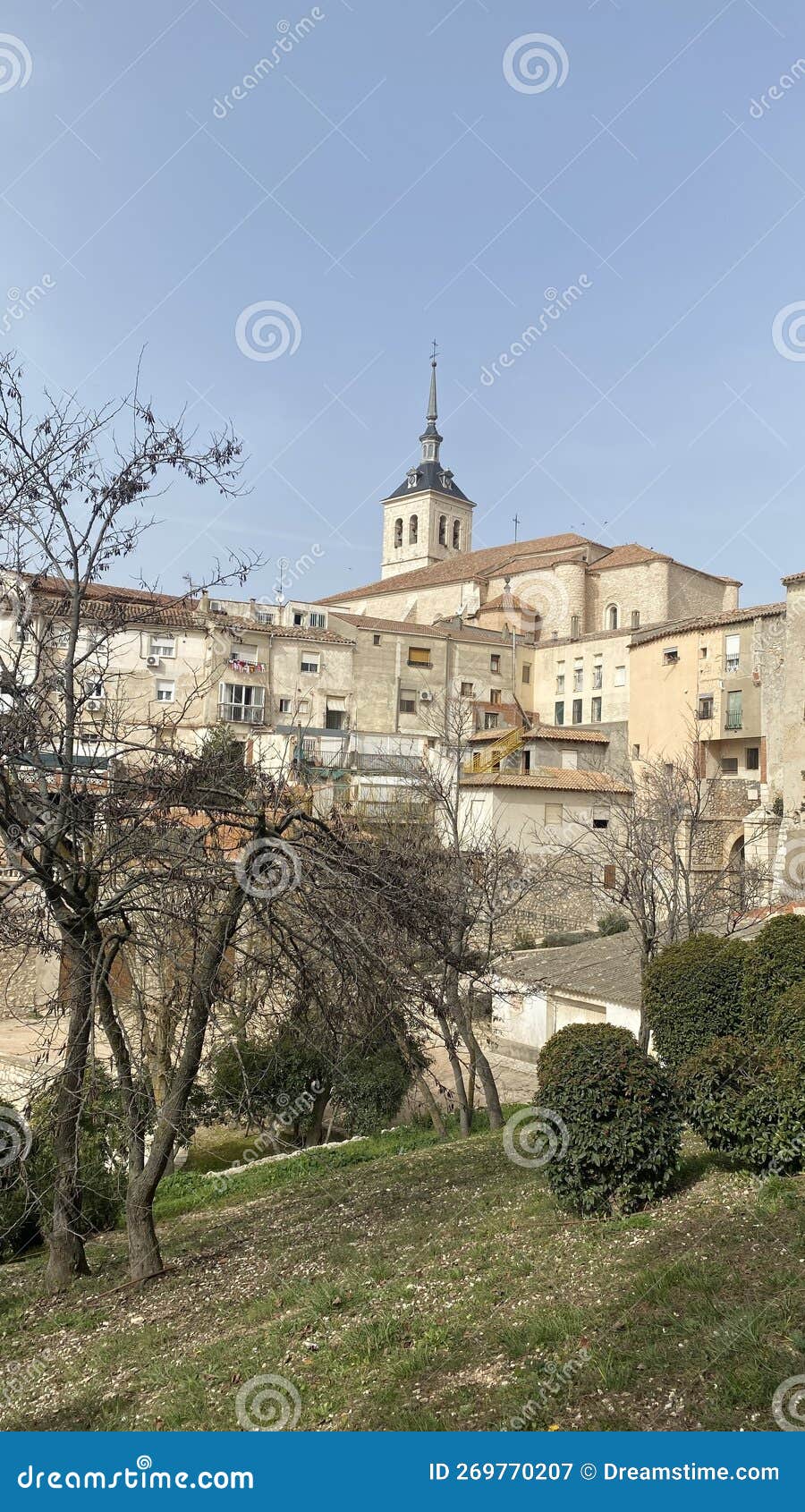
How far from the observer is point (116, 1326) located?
702cm

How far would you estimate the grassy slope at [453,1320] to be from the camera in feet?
15.4

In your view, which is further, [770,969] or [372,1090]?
[372,1090]

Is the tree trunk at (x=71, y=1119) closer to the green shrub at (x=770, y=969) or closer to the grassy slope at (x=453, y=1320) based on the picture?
the grassy slope at (x=453, y=1320)

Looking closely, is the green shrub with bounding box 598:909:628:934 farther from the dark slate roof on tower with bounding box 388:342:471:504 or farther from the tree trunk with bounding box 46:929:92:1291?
the dark slate roof on tower with bounding box 388:342:471:504

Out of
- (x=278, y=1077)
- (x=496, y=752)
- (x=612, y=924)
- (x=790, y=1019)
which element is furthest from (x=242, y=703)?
(x=790, y=1019)

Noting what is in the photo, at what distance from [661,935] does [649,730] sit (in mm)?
26745

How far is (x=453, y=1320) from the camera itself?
5.79 metres

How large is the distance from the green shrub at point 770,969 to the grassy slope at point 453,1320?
1414 mm

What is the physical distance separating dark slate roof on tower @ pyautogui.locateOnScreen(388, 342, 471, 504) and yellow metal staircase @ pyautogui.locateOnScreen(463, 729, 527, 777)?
174ft

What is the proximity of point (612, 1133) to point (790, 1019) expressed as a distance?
63.1 inches

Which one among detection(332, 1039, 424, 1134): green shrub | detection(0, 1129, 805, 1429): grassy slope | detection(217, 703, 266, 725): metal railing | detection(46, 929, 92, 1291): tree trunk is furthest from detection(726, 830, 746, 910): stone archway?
detection(217, 703, 266, 725): metal railing

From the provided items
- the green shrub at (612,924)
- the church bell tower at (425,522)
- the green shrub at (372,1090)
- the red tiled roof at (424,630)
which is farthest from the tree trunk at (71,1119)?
the church bell tower at (425,522)

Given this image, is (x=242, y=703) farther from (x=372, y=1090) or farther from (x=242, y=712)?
(x=372, y=1090)

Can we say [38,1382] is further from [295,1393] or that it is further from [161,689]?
[161,689]
